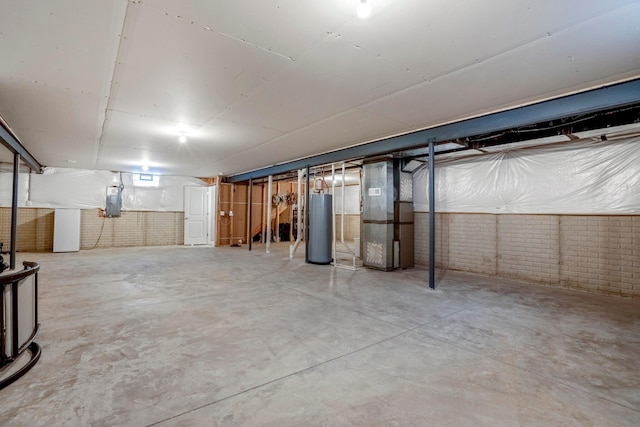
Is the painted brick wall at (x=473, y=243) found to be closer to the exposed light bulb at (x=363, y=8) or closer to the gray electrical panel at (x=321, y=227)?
the gray electrical panel at (x=321, y=227)

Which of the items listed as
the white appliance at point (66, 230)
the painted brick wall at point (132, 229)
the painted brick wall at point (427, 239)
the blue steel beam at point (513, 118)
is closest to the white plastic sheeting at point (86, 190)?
the painted brick wall at point (132, 229)

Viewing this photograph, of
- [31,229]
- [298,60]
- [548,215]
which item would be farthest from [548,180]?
[31,229]

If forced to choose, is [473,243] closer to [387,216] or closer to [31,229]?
[387,216]

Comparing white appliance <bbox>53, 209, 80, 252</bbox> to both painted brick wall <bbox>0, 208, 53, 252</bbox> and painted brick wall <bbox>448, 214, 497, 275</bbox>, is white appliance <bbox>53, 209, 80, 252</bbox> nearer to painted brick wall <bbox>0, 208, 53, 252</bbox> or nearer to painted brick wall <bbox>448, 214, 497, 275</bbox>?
painted brick wall <bbox>0, 208, 53, 252</bbox>

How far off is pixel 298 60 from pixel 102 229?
9.12 metres

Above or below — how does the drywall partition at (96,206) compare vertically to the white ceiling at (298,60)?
below

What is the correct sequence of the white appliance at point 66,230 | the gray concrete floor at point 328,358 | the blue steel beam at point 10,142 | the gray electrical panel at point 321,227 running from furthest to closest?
the white appliance at point 66,230 < the gray electrical panel at point 321,227 < the blue steel beam at point 10,142 < the gray concrete floor at point 328,358

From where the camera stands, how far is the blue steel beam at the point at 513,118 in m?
2.82

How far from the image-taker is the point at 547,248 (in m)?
4.72

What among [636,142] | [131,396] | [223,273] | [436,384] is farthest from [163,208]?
[636,142]

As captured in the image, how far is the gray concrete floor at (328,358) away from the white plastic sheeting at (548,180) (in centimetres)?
133

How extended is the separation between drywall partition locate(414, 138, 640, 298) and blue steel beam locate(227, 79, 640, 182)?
5.16ft

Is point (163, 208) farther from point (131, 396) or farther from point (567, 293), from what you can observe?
point (567, 293)

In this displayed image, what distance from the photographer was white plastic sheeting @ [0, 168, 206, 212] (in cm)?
792
